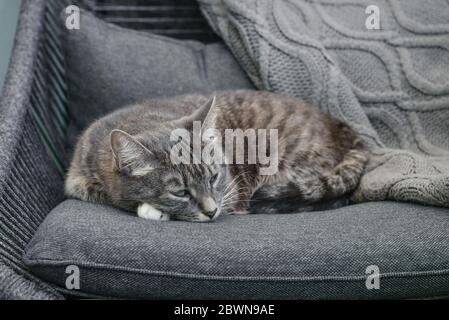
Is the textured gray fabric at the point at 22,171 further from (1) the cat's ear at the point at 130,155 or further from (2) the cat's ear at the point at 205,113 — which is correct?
(2) the cat's ear at the point at 205,113

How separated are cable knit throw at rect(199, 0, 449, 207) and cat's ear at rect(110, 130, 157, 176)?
668mm

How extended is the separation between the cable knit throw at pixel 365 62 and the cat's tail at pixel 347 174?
0.47ft

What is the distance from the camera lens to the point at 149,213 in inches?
55.6

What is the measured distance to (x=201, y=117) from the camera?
1474 millimetres

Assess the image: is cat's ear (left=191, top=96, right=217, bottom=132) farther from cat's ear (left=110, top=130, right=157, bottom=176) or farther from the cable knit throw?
the cable knit throw

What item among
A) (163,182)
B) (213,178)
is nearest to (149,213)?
(163,182)

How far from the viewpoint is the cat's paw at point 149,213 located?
1.41 metres

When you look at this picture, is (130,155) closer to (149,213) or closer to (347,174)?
(149,213)

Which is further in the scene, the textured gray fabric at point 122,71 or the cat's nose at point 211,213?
the textured gray fabric at point 122,71

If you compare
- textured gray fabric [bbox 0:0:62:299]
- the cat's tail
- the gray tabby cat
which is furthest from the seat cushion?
the cat's tail

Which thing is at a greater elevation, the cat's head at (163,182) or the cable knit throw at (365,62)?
the cable knit throw at (365,62)

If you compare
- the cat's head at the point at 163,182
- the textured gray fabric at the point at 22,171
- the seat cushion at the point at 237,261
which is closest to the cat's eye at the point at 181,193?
the cat's head at the point at 163,182

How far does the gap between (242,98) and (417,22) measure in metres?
0.69
